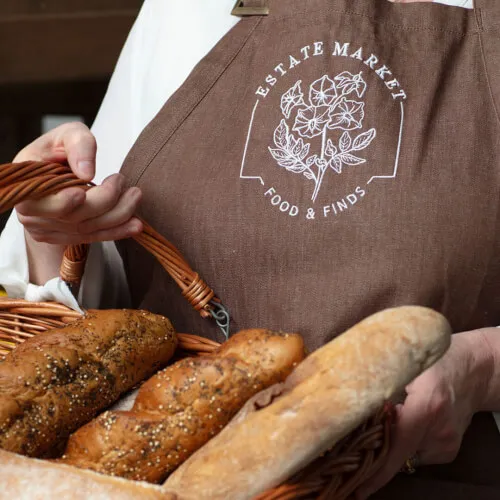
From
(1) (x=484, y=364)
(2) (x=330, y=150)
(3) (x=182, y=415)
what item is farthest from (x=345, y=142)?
(3) (x=182, y=415)

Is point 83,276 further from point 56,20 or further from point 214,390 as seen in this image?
point 56,20

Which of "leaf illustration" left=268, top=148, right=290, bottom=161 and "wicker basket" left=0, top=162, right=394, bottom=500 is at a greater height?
"leaf illustration" left=268, top=148, right=290, bottom=161

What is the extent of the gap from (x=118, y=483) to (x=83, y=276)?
1.80ft

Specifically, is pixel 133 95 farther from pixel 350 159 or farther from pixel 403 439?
pixel 403 439

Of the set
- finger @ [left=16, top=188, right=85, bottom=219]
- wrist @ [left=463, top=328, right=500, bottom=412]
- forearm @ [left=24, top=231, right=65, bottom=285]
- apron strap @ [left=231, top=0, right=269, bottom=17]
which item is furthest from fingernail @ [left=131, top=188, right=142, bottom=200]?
wrist @ [left=463, top=328, right=500, bottom=412]

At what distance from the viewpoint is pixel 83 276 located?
4.10 feet

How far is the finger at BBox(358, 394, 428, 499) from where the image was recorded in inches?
33.2

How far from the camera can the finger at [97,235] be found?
103 centimetres

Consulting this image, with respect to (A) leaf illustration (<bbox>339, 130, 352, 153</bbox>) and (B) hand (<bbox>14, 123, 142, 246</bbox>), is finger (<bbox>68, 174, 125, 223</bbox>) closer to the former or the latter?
(B) hand (<bbox>14, 123, 142, 246</bbox>)

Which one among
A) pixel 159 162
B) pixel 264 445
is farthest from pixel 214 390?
pixel 159 162

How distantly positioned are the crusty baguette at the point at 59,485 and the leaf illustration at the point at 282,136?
0.53 m

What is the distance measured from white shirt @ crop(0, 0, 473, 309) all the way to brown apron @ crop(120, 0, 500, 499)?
10 cm

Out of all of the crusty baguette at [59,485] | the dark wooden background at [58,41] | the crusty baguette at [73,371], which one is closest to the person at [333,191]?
the crusty baguette at [73,371]

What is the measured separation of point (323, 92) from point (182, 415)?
51 cm
